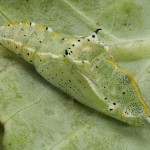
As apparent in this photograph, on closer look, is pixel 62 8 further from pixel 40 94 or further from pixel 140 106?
pixel 140 106

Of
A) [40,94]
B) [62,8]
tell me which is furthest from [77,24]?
[40,94]

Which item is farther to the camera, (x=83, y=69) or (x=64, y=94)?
(x=64, y=94)

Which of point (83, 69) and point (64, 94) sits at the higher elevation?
point (83, 69)
